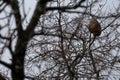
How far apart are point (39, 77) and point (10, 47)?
5.12 m

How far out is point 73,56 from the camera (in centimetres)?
920

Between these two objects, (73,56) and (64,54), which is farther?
(73,56)

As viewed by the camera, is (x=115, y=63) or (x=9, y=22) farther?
(x=115, y=63)

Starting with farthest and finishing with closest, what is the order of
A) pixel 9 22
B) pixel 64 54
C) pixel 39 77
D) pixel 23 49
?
pixel 39 77, pixel 64 54, pixel 23 49, pixel 9 22

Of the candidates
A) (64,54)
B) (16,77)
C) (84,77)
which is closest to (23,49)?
(16,77)

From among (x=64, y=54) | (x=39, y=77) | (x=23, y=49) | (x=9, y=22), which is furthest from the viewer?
(x=39, y=77)

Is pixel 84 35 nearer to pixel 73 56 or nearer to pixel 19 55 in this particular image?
pixel 73 56

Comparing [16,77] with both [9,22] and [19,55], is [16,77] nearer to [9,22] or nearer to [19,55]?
[19,55]

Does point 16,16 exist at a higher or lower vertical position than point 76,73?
higher

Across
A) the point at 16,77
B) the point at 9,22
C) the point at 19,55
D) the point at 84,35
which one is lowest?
the point at 16,77

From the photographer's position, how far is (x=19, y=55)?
4.34 meters

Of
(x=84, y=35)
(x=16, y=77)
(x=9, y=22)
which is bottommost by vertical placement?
(x=16, y=77)

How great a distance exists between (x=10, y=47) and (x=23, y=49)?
0.26 meters

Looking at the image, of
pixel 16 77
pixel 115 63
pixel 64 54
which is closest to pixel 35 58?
pixel 64 54
